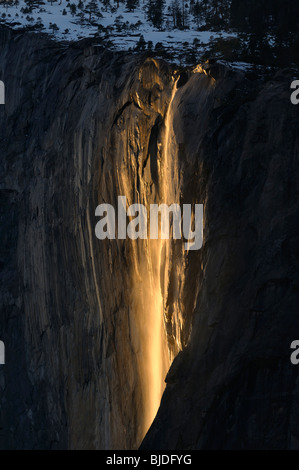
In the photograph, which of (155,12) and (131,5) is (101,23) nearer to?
(155,12)

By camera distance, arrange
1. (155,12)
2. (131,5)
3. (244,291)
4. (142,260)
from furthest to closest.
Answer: (131,5), (155,12), (142,260), (244,291)

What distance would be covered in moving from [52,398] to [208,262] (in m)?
13.7

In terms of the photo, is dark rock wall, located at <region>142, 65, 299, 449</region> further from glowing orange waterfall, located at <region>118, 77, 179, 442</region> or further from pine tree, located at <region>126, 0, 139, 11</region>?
pine tree, located at <region>126, 0, 139, 11</region>

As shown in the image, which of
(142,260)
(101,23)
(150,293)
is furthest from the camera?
(101,23)

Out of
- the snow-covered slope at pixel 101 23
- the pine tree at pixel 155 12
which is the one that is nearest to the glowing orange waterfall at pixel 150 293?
the snow-covered slope at pixel 101 23

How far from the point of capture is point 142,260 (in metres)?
23.6

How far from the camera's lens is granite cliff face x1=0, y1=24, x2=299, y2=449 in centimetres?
1673

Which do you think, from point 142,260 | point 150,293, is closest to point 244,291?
point 150,293

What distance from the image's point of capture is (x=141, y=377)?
2392 centimetres

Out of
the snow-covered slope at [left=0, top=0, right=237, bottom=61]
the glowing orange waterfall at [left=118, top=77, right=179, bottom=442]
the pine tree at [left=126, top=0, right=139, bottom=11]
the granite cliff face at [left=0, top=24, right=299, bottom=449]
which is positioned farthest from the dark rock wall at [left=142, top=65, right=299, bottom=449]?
the pine tree at [left=126, top=0, right=139, bottom=11]

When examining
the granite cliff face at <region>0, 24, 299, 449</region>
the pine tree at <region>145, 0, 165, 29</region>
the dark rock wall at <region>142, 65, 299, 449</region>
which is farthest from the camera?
the pine tree at <region>145, 0, 165, 29</region>

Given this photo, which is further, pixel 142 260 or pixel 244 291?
pixel 142 260

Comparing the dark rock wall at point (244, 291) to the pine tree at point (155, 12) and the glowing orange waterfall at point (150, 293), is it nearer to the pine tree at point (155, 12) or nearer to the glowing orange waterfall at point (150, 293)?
the glowing orange waterfall at point (150, 293)
